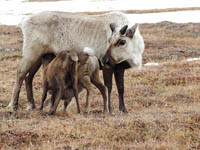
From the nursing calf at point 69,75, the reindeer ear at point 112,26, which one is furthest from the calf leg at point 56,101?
the reindeer ear at point 112,26

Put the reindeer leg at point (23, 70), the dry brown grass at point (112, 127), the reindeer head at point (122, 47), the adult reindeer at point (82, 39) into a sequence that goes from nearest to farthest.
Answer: the dry brown grass at point (112, 127) → the reindeer head at point (122, 47) → the adult reindeer at point (82, 39) → the reindeer leg at point (23, 70)

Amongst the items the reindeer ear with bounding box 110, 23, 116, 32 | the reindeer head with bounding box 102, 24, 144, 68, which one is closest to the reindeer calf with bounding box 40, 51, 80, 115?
the reindeer head with bounding box 102, 24, 144, 68

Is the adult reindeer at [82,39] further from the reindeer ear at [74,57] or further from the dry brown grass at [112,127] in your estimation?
the dry brown grass at [112,127]

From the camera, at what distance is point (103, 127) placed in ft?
23.4

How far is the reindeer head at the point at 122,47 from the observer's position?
29.2ft

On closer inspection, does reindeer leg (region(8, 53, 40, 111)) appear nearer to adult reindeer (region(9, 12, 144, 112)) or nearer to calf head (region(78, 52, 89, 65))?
adult reindeer (region(9, 12, 144, 112))

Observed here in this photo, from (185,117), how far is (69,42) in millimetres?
3097

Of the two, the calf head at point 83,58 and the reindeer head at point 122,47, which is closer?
the reindeer head at point 122,47

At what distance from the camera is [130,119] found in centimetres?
761

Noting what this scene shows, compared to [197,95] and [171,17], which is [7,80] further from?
[171,17]

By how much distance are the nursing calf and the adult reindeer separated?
26 centimetres

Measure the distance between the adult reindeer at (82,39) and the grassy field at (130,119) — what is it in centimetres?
94

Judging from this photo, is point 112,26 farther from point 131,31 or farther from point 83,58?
point 83,58

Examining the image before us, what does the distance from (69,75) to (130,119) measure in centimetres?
178
